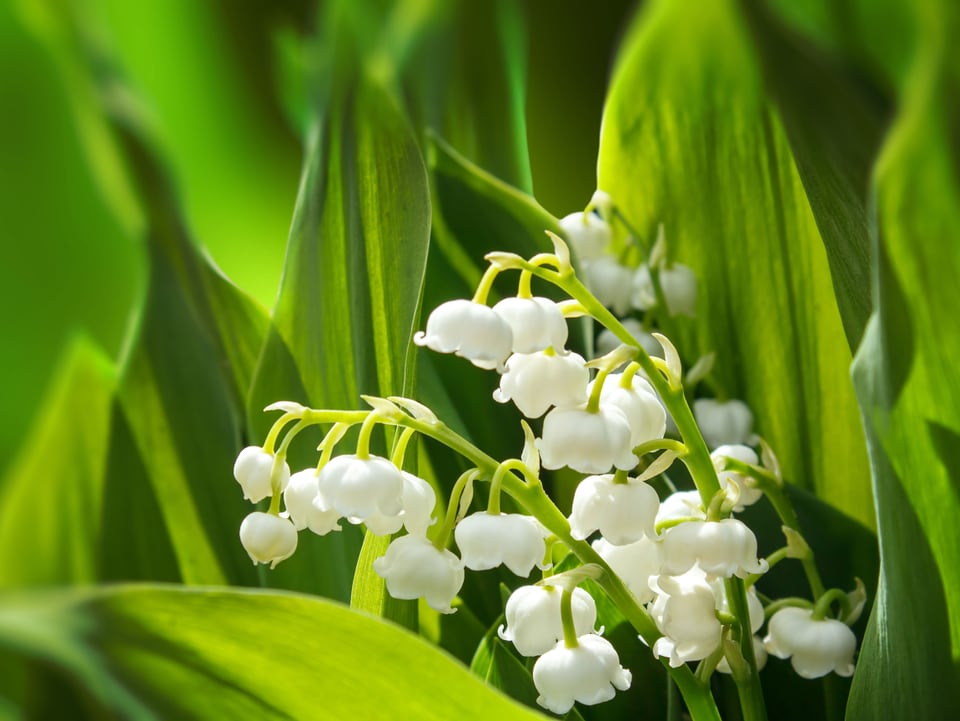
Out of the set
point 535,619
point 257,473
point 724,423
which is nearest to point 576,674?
point 535,619

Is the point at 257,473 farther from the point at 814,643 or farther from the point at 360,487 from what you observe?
the point at 814,643

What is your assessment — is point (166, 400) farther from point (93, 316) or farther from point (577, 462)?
point (577, 462)

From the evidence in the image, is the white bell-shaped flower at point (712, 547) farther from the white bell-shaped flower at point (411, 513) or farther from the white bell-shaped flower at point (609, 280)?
the white bell-shaped flower at point (609, 280)

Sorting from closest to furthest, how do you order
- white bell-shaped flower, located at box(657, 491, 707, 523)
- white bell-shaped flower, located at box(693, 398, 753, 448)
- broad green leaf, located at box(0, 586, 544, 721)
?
broad green leaf, located at box(0, 586, 544, 721)
white bell-shaped flower, located at box(657, 491, 707, 523)
white bell-shaped flower, located at box(693, 398, 753, 448)

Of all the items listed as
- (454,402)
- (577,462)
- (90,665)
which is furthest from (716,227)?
(90,665)

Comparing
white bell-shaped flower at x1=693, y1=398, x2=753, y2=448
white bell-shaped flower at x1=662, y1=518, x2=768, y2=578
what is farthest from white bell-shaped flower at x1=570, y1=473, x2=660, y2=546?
white bell-shaped flower at x1=693, y1=398, x2=753, y2=448

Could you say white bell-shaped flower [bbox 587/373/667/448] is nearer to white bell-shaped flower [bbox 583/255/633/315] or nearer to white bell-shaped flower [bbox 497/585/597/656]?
white bell-shaped flower [bbox 497/585/597/656]
